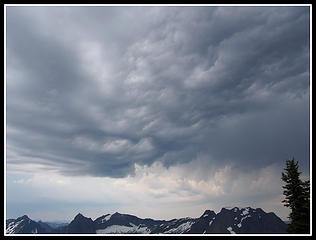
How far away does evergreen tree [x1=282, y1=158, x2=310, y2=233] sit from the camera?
3497 cm

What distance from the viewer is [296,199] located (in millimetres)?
37188

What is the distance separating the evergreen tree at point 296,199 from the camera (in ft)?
115

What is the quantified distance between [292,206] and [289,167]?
595 centimetres
